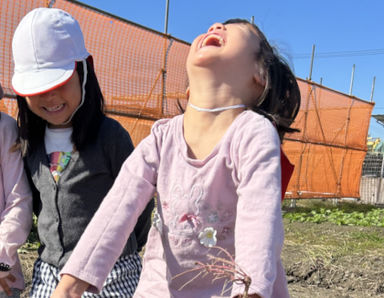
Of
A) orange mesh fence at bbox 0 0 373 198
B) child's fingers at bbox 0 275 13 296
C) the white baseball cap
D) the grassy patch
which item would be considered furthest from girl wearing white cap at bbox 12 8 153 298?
the grassy patch

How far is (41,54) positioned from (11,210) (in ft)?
2.03

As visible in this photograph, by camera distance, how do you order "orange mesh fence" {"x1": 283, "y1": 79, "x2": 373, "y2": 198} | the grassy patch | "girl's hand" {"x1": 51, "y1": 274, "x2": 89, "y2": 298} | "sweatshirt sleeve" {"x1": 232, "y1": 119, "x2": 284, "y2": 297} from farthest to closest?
"orange mesh fence" {"x1": 283, "y1": 79, "x2": 373, "y2": 198} → the grassy patch → "girl's hand" {"x1": 51, "y1": 274, "x2": 89, "y2": 298} → "sweatshirt sleeve" {"x1": 232, "y1": 119, "x2": 284, "y2": 297}

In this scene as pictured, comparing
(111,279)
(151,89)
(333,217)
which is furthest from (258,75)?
(333,217)

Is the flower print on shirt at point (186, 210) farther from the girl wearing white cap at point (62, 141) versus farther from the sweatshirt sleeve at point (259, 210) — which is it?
the girl wearing white cap at point (62, 141)

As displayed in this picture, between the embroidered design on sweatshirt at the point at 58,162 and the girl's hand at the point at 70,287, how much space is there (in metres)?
0.77

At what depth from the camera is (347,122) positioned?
1041 cm

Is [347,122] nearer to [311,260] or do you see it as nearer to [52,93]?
[311,260]

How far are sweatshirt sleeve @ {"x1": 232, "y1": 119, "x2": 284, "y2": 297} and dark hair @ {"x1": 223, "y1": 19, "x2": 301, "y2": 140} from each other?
6.6 inches

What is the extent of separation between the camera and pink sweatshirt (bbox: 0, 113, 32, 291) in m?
1.60

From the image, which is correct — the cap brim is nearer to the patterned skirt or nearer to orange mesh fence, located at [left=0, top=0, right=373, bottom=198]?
orange mesh fence, located at [left=0, top=0, right=373, bottom=198]

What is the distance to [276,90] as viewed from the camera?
1.16 meters

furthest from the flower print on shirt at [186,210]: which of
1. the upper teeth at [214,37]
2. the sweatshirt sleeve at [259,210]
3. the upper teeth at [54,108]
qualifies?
the upper teeth at [54,108]

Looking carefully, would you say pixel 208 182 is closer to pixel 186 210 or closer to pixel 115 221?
pixel 186 210

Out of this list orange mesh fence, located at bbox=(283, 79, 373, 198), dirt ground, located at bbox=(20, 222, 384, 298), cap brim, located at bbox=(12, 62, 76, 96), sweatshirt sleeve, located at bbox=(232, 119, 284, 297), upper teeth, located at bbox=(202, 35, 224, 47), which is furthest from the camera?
orange mesh fence, located at bbox=(283, 79, 373, 198)
